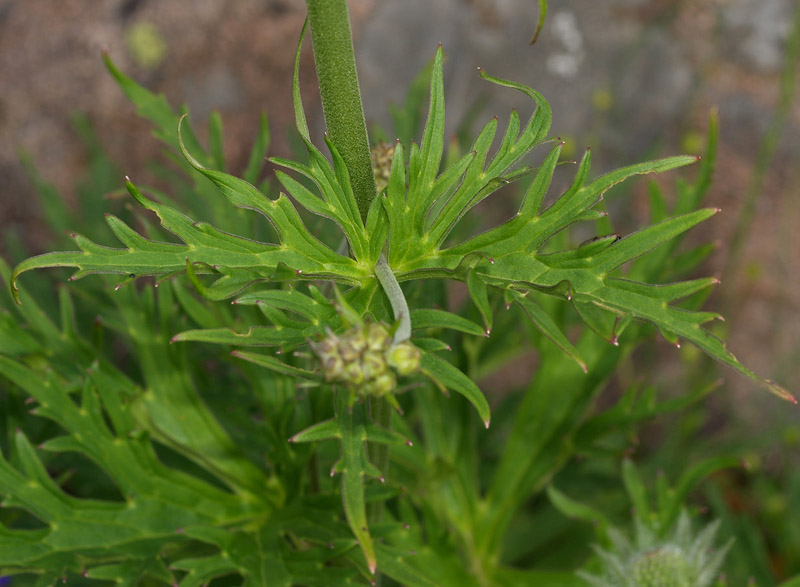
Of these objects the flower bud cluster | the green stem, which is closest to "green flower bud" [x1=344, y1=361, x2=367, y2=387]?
the flower bud cluster

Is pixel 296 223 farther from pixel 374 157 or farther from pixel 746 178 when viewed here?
pixel 746 178

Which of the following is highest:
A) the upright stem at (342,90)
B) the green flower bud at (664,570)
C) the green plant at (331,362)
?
the upright stem at (342,90)

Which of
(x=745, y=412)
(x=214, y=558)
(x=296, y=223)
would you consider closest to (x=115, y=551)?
(x=214, y=558)

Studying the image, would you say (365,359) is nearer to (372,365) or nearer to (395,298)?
(372,365)

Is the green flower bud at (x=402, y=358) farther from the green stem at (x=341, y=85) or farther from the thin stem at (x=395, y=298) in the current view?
the green stem at (x=341, y=85)

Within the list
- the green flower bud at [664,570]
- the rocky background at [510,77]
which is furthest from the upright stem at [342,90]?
the rocky background at [510,77]

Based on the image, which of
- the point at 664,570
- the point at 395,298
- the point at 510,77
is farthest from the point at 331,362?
the point at 510,77
